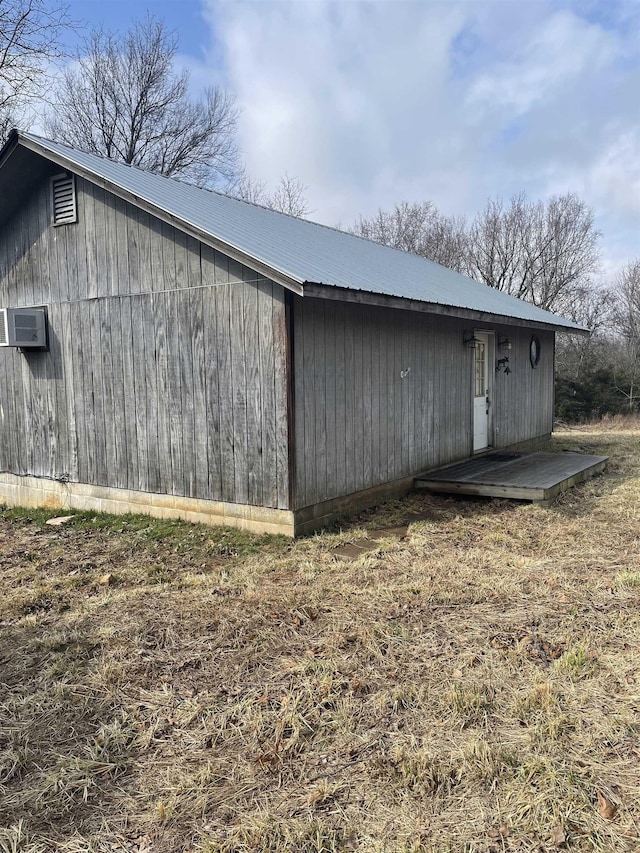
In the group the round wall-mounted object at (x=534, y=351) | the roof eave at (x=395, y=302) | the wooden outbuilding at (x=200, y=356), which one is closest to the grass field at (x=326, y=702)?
the wooden outbuilding at (x=200, y=356)

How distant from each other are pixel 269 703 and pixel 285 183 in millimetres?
26520

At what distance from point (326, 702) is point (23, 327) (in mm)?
6562

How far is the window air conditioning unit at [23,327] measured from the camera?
7.71 meters

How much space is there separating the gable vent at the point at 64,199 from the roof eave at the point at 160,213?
0.27 meters

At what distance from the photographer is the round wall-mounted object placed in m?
12.1

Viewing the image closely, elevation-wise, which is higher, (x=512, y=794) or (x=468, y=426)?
(x=468, y=426)

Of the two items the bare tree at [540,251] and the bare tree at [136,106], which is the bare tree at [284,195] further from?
the bare tree at [540,251]

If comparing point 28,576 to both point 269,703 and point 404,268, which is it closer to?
point 269,703

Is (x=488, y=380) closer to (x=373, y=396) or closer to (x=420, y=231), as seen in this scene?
(x=373, y=396)

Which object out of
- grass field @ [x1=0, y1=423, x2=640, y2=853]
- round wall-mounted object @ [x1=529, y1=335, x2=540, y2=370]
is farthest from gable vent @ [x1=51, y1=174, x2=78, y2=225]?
round wall-mounted object @ [x1=529, y1=335, x2=540, y2=370]

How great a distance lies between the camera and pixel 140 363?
23.6 ft

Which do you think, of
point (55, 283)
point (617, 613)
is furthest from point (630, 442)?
point (55, 283)

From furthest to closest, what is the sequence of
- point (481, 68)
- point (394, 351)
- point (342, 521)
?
point (481, 68)
point (394, 351)
point (342, 521)

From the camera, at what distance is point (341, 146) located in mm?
24578
